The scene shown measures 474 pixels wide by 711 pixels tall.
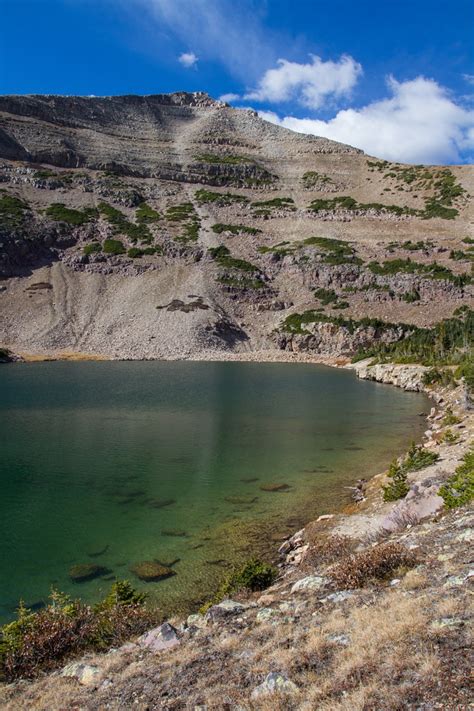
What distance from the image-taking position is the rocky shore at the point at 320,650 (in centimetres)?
535

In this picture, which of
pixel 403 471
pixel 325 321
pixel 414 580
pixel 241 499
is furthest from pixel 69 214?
pixel 414 580

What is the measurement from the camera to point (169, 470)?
23.2 m

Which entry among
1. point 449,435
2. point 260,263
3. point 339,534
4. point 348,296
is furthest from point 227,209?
point 339,534

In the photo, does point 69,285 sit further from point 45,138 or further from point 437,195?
point 437,195

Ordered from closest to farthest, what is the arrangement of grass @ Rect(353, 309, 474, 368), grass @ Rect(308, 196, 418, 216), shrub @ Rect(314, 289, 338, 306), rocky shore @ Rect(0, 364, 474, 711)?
rocky shore @ Rect(0, 364, 474, 711)
grass @ Rect(353, 309, 474, 368)
shrub @ Rect(314, 289, 338, 306)
grass @ Rect(308, 196, 418, 216)

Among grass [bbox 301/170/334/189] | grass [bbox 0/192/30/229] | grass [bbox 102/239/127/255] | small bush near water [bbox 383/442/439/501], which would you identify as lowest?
small bush near water [bbox 383/442/439/501]

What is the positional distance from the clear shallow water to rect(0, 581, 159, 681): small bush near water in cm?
295

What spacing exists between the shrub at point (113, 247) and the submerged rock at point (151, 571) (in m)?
99.9

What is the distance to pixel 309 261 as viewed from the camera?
10712 cm

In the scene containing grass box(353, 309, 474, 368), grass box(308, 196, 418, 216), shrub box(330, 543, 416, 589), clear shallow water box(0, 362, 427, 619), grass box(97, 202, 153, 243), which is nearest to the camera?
shrub box(330, 543, 416, 589)

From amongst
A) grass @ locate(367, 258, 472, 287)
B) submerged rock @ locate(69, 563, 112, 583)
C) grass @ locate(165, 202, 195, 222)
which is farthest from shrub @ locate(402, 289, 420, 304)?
submerged rock @ locate(69, 563, 112, 583)

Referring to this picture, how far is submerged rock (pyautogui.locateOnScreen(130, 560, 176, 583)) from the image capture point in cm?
1329

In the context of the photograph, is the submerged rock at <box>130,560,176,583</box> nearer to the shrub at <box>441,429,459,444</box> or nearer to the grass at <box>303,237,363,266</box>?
the shrub at <box>441,429,459,444</box>

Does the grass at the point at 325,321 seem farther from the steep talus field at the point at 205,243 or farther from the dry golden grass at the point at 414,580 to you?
the dry golden grass at the point at 414,580
